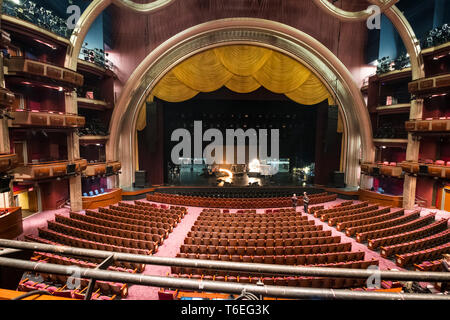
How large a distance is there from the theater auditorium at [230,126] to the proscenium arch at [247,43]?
119 mm

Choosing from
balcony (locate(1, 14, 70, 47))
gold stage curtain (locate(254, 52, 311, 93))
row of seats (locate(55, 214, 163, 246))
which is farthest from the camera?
gold stage curtain (locate(254, 52, 311, 93))

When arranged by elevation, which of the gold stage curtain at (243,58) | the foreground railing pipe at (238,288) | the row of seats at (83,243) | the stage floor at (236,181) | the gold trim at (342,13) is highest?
the gold trim at (342,13)

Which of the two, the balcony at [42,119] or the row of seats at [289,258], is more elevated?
the balcony at [42,119]

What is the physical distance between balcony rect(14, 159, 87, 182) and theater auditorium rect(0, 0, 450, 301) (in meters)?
0.08

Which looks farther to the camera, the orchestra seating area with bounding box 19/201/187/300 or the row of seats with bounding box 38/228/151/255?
the row of seats with bounding box 38/228/151/255

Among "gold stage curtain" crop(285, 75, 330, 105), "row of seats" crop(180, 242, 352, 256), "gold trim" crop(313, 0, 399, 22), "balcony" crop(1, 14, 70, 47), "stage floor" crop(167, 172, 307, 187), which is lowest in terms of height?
"row of seats" crop(180, 242, 352, 256)

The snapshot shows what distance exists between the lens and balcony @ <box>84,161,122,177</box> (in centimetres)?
1613

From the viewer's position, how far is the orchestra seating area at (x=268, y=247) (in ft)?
21.9

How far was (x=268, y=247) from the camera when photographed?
8516 mm

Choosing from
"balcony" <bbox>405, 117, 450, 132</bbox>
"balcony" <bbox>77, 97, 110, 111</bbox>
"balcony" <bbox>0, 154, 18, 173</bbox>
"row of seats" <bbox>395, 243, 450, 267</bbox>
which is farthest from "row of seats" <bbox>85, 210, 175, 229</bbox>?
"balcony" <bbox>405, 117, 450, 132</bbox>

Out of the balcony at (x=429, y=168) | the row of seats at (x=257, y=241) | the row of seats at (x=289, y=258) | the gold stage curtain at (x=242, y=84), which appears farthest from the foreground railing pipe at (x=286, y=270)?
the gold stage curtain at (x=242, y=84)

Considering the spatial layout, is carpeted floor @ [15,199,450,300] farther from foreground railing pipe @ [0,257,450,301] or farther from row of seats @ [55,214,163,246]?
foreground railing pipe @ [0,257,450,301]

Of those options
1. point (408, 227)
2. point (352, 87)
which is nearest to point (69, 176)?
point (408, 227)

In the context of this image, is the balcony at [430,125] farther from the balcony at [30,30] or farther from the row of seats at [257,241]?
the balcony at [30,30]
